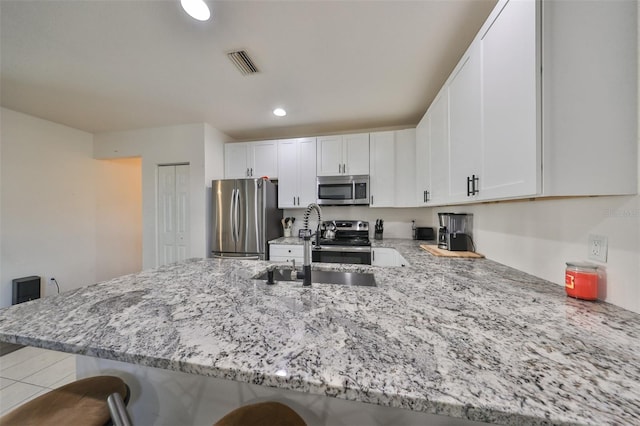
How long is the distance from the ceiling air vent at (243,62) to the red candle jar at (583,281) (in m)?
2.37

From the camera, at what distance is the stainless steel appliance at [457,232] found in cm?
203

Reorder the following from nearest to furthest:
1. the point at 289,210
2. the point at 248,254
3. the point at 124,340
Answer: the point at 124,340 < the point at 248,254 < the point at 289,210

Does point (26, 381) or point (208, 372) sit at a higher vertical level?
point (208, 372)

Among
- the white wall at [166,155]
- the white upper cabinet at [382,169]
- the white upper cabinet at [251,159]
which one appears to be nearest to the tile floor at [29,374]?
the white wall at [166,155]

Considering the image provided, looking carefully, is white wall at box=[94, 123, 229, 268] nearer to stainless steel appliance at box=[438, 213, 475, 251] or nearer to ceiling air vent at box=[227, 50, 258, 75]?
ceiling air vent at box=[227, 50, 258, 75]

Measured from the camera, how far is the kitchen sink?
1500mm

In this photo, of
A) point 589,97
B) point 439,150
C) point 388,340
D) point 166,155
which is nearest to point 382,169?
point 439,150

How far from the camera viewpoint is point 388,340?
0.65 m

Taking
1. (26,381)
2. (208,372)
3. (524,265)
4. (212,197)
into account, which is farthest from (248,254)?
(524,265)

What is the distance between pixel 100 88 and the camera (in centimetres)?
224

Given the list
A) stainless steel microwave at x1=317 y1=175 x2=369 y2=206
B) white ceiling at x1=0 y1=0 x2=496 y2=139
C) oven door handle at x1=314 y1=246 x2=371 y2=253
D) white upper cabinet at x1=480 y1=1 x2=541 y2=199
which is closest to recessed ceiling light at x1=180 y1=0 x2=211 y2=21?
white ceiling at x1=0 y1=0 x2=496 y2=139

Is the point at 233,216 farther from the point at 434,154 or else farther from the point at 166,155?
the point at 434,154

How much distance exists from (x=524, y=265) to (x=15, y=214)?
5.14 m

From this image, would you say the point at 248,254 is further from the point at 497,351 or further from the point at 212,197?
the point at 497,351
